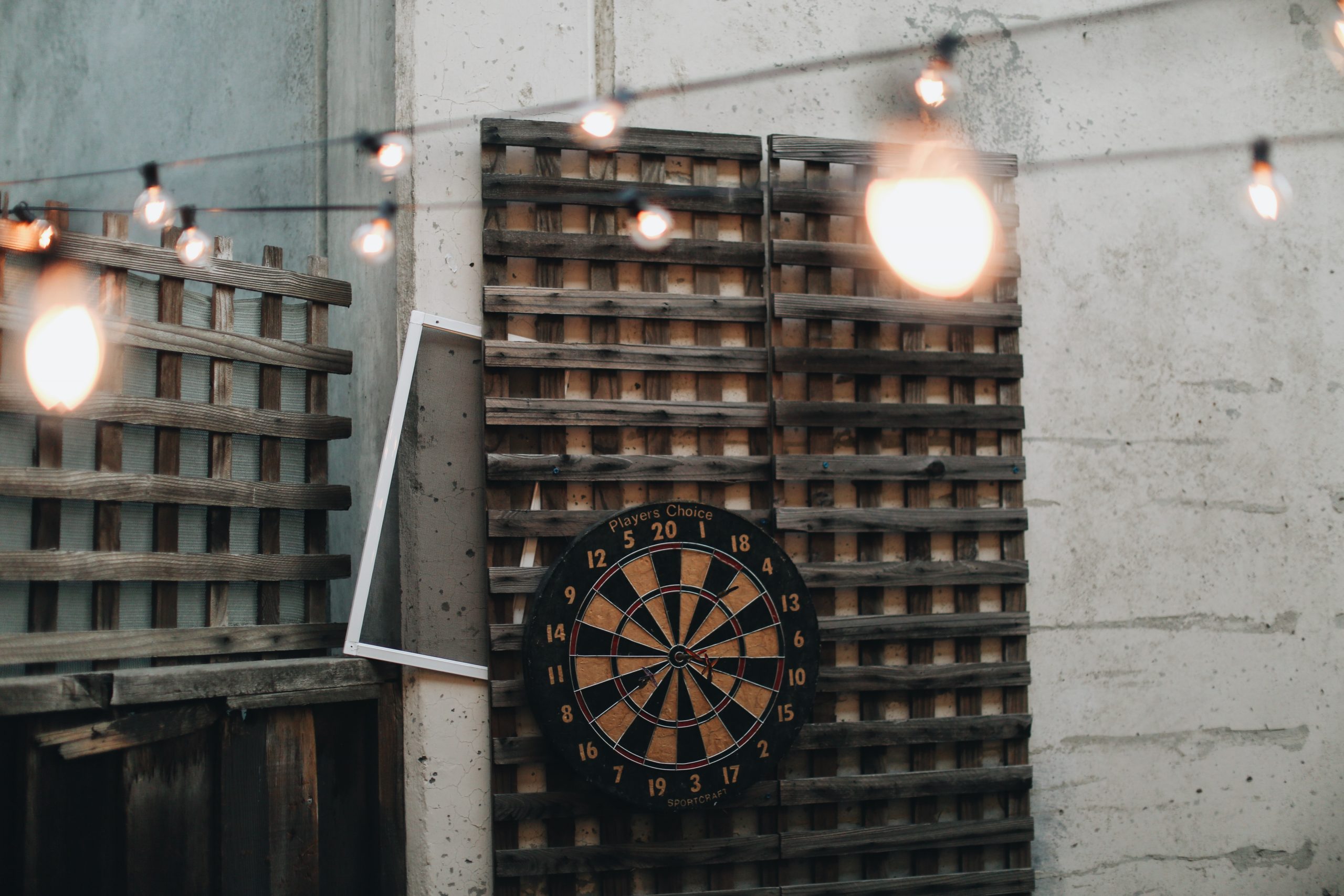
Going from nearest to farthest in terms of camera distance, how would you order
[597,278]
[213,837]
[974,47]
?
[213,837]
[597,278]
[974,47]

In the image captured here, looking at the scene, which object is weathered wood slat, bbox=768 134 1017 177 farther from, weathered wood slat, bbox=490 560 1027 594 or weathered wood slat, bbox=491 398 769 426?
weathered wood slat, bbox=490 560 1027 594

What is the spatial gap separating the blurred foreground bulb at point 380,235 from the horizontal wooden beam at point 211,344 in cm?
39

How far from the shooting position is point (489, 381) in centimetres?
382

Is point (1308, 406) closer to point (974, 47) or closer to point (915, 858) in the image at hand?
point (974, 47)

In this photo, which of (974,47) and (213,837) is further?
(974,47)

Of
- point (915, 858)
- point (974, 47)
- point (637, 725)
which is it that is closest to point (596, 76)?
point (974, 47)

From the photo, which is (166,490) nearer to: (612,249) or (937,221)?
(612,249)

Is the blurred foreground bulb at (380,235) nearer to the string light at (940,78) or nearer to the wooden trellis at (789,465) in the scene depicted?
the wooden trellis at (789,465)

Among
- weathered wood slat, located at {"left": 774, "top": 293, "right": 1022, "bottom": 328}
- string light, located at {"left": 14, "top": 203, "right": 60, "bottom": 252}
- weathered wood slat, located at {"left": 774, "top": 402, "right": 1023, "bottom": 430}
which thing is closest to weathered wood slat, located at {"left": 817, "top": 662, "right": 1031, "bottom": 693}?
weathered wood slat, located at {"left": 774, "top": 402, "right": 1023, "bottom": 430}

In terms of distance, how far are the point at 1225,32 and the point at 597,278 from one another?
10.1 feet

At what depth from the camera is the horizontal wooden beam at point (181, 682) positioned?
3.03m

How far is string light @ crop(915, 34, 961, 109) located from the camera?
3.76 m

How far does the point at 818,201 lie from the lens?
13.5ft

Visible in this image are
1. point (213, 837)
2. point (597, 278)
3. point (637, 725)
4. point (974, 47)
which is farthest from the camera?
point (974, 47)
